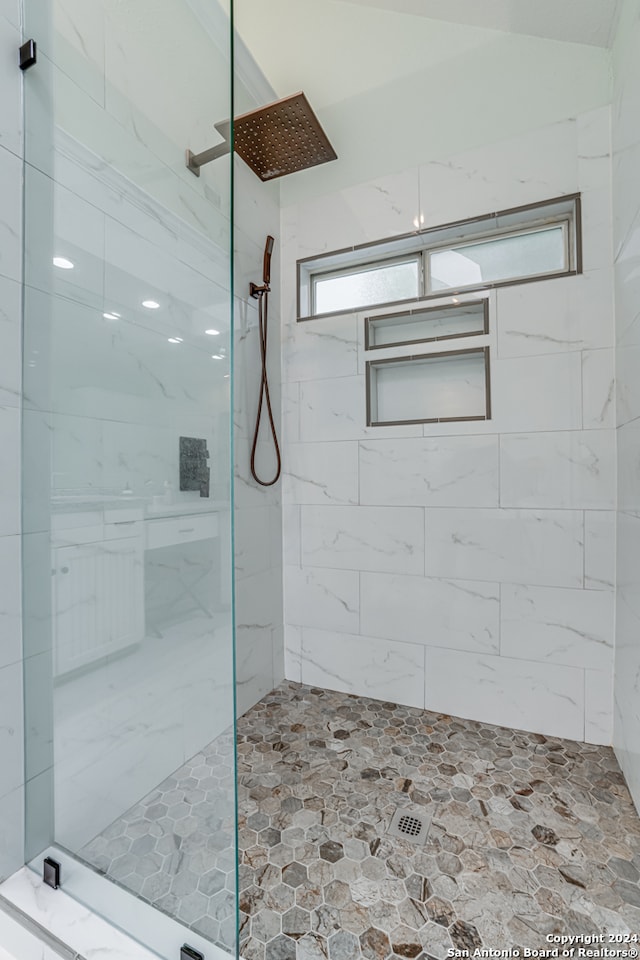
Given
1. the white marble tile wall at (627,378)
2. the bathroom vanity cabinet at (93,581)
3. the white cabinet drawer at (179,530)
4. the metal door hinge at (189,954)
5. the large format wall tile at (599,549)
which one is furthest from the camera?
the large format wall tile at (599,549)

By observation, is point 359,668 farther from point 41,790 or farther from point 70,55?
point 70,55

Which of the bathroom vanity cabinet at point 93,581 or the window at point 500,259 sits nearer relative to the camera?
the bathroom vanity cabinet at point 93,581

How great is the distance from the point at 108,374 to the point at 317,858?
1396 mm

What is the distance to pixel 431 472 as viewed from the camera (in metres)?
2.09

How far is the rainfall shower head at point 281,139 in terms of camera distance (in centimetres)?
174

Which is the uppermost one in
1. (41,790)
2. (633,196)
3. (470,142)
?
(470,142)

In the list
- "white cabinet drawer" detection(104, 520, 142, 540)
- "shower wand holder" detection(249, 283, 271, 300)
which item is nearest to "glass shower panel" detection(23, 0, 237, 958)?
"white cabinet drawer" detection(104, 520, 142, 540)

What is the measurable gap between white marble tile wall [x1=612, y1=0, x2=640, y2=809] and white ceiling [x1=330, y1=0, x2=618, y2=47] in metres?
0.09

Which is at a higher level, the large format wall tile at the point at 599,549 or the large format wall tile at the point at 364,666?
the large format wall tile at the point at 599,549

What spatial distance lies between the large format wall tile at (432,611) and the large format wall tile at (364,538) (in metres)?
0.07

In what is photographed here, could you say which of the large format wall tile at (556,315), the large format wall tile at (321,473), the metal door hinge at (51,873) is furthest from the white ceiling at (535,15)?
the metal door hinge at (51,873)

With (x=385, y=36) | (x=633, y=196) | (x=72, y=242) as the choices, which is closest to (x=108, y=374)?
(x=72, y=242)

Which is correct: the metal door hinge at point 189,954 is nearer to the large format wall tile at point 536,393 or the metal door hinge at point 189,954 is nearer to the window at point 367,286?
the large format wall tile at point 536,393

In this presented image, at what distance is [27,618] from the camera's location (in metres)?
1.15
